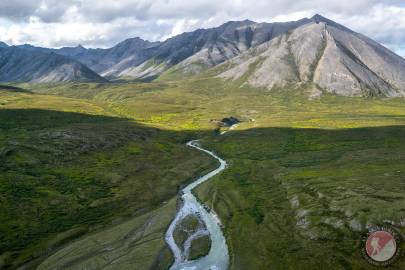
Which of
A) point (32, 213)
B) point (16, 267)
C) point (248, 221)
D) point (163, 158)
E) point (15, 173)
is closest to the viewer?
point (16, 267)

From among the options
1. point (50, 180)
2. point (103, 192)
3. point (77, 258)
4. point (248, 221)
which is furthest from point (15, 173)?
point (248, 221)

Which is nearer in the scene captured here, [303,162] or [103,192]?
[103,192]

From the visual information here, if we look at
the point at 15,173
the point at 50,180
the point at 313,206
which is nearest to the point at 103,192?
the point at 50,180

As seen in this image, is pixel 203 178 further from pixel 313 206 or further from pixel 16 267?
pixel 16 267

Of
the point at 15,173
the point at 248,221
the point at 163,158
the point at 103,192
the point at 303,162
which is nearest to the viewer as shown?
the point at 248,221

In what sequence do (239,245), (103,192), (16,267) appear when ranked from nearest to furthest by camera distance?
(16,267)
(239,245)
(103,192)

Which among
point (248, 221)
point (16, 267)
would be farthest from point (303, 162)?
point (16, 267)

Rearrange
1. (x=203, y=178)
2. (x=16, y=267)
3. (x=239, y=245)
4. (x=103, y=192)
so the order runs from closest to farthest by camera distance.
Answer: (x=16, y=267), (x=239, y=245), (x=103, y=192), (x=203, y=178)

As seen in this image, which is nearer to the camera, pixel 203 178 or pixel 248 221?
pixel 248 221

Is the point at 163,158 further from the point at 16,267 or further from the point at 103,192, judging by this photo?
the point at 16,267
